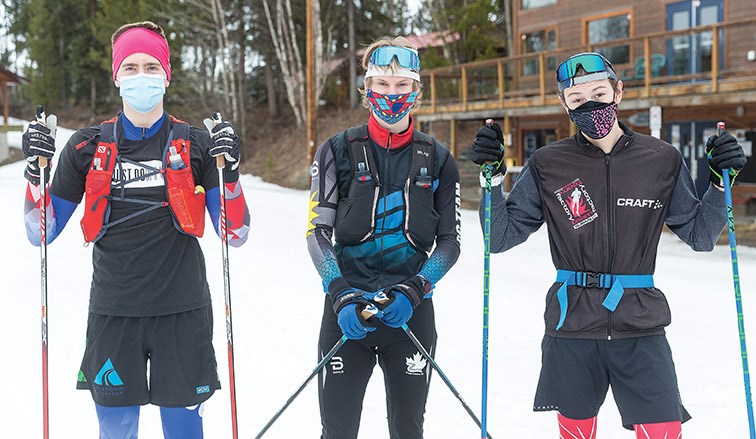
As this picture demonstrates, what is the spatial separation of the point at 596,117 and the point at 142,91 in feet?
6.07

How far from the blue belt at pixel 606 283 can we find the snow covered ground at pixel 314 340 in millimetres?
1887

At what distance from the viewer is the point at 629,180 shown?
2.76m

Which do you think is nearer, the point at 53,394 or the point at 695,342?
the point at 53,394

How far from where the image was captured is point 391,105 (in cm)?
297

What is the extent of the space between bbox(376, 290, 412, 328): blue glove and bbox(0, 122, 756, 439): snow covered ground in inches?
71.0

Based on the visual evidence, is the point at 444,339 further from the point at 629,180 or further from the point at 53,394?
the point at 629,180

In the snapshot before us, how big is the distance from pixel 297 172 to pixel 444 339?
62.8 ft

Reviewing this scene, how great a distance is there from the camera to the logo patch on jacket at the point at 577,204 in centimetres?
278

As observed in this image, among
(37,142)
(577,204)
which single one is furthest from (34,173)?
(577,204)

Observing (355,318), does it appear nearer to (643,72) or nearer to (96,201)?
(96,201)

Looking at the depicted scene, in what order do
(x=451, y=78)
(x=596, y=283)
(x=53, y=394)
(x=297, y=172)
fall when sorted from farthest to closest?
(x=297, y=172), (x=451, y=78), (x=53, y=394), (x=596, y=283)

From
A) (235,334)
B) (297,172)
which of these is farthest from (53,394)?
(297,172)

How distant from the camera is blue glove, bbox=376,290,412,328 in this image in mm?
2760

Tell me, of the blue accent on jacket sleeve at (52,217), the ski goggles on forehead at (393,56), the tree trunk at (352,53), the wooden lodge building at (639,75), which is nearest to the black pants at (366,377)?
the ski goggles on forehead at (393,56)
